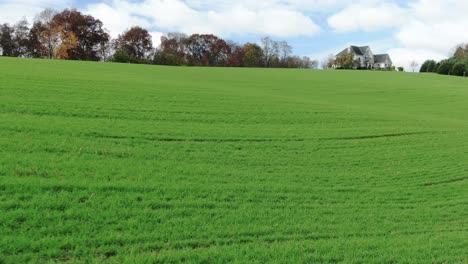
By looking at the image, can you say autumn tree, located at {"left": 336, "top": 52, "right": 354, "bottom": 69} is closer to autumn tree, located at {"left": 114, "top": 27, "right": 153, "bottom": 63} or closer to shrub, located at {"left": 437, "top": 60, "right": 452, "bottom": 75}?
shrub, located at {"left": 437, "top": 60, "right": 452, "bottom": 75}

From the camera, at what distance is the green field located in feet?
20.2

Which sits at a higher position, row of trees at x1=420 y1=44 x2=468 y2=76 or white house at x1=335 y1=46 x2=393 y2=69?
white house at x1=335 y1=46 x2=393 y2=69

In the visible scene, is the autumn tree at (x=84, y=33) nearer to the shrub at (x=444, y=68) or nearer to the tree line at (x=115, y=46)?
the tree line at (x=115, y=46)

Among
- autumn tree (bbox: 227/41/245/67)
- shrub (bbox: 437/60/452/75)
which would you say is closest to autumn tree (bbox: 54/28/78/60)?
autumn tree (bbox: 227/41/245/67)

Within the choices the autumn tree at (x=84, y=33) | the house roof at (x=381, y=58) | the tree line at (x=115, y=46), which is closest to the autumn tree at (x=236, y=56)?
the tree line at (x=115, y=46)

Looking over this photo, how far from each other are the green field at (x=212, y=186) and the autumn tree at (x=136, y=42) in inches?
3436

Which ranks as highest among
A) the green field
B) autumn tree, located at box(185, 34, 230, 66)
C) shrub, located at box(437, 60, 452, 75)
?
autumn tree, located at box(185, 34, 230, 66)

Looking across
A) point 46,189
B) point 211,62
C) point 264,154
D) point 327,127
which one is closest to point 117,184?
point 46,189

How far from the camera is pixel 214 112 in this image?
19.3 meters

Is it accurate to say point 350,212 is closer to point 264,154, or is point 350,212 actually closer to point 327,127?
point 264,154

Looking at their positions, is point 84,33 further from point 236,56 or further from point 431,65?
point 431,65

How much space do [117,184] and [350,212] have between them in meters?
5.01

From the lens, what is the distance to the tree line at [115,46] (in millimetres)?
84062

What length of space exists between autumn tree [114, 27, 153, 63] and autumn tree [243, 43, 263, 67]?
27.5m
